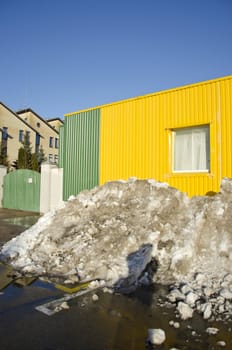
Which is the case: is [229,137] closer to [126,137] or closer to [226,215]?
[226,215]

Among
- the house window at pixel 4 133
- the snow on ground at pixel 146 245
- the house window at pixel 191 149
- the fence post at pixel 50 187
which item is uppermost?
the house window at pixel 4 133

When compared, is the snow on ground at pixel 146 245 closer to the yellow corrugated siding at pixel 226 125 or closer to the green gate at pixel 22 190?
the yellow corrugated siding at pixel 226 125

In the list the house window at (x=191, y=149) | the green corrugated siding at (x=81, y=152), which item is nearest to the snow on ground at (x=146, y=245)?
the house window at (x=191, y=149)

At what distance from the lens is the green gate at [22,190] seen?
15195 mm

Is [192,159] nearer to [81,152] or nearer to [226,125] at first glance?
[226,125]

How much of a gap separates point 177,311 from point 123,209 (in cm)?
412

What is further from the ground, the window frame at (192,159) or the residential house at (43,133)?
the residential house at (43,133)

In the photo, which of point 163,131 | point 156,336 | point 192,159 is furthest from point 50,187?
point 156,336

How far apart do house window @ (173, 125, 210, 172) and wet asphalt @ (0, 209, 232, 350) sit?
5627 mm

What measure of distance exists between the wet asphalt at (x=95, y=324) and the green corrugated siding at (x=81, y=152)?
722 centimetres

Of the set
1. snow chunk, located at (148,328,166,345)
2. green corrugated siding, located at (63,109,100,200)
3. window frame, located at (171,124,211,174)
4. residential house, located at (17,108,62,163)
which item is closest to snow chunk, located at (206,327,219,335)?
snow chunk, located at (148,328,166,345)

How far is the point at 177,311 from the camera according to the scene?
150 inches

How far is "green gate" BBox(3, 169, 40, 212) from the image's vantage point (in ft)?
49.9

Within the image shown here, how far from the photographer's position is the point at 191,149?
9.28 meters
